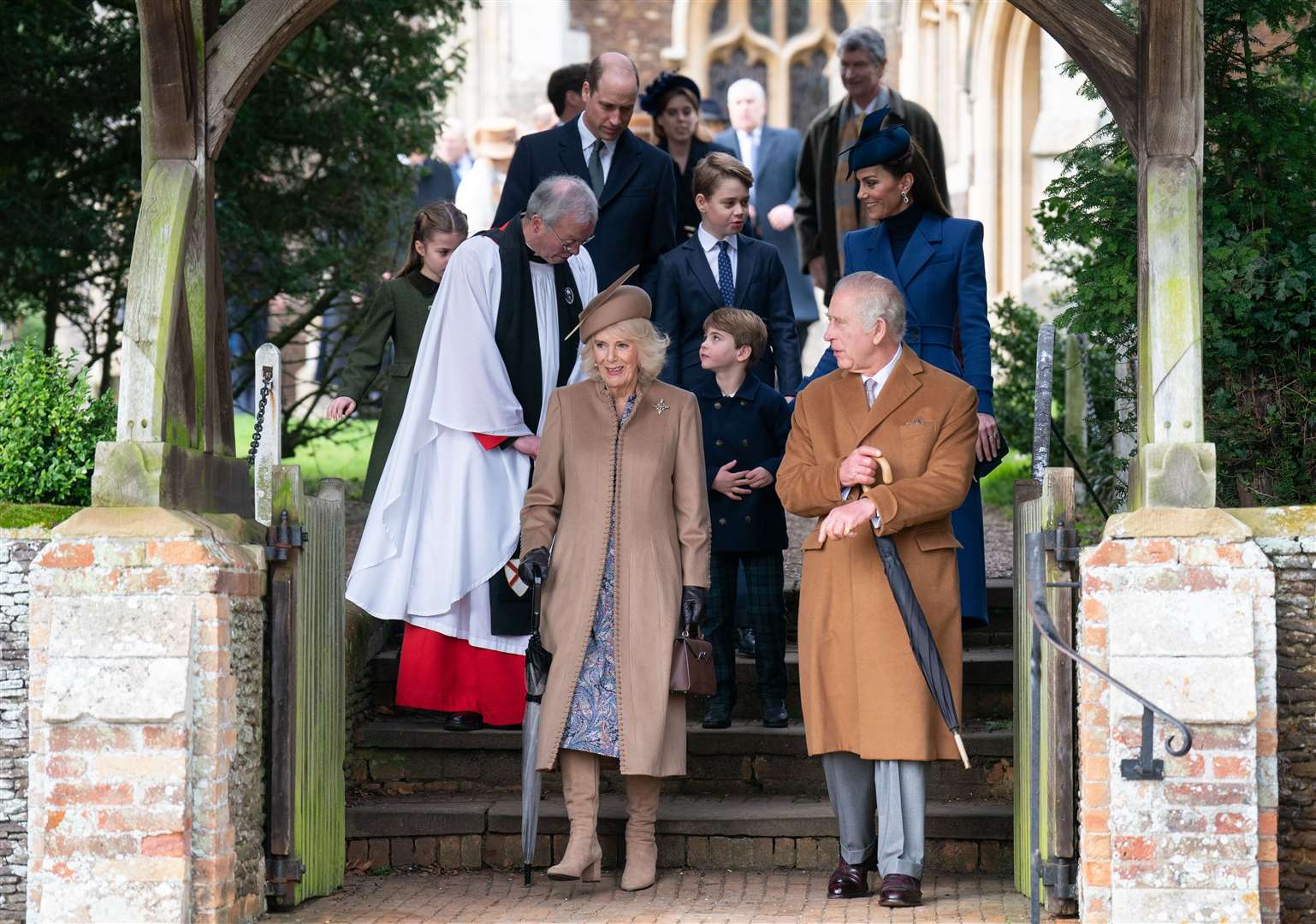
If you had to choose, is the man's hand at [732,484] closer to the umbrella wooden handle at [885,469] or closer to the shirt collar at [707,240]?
the shirt collar at [707,240]

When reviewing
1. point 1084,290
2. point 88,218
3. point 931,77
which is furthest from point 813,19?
point 1084,290

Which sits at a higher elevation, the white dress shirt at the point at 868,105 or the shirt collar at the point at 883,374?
the white dress shirt at the point at 868,105

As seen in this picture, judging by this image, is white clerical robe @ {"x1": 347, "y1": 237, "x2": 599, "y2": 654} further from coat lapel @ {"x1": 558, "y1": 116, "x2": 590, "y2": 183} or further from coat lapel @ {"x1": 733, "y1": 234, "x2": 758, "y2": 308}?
coat lapel @ {"x1": 733, "y1": 234, "x2": 758, "y2": 308}

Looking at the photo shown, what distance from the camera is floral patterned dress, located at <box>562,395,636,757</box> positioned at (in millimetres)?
6098

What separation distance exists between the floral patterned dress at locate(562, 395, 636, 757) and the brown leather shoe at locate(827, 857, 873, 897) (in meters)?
0.80

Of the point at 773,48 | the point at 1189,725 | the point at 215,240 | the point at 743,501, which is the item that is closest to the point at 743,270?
the point at 743,501

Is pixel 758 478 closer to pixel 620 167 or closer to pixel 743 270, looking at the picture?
pixel 743 270

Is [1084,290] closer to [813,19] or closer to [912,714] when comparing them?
[912,714]

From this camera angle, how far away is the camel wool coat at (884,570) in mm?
5785

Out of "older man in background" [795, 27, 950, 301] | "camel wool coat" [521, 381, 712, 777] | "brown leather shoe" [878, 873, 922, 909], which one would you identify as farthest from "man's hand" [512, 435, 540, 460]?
"older man in background" [795, 27, 950, 301]

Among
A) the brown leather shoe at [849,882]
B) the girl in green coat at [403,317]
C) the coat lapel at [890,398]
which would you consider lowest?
the brown leather shoe at [849,882]

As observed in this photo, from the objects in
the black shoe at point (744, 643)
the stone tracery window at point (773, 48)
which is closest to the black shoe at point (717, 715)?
the black shoe at point (744, 643)

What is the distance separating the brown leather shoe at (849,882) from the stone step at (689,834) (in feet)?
1.77

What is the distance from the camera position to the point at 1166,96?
5711 millimetres
